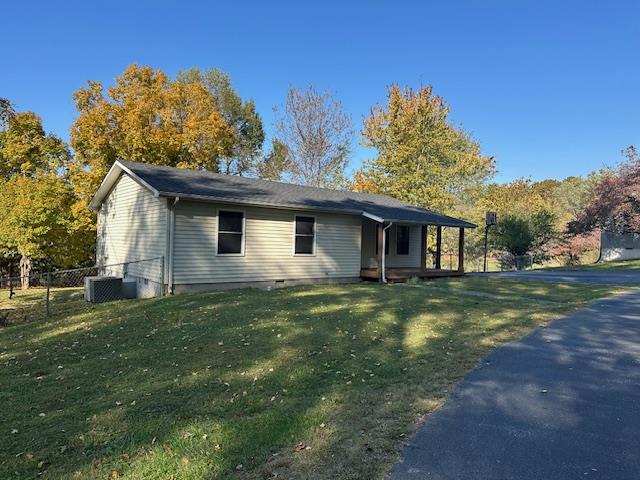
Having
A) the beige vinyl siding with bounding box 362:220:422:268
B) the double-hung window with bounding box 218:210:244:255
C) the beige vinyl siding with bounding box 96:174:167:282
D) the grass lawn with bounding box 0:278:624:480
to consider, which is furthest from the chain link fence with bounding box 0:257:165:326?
the beige vinyl siding with bounding box 362:220:422:268

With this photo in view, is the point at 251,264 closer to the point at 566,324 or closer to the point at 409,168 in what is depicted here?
the point at 566,324

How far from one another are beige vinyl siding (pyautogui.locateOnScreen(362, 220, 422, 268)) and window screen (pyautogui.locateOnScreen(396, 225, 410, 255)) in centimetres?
17

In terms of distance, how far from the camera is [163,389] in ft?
15.4

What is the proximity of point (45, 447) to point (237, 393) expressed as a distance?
163 cm

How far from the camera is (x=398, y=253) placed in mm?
18266

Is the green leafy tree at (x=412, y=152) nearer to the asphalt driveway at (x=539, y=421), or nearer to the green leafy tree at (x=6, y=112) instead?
the green leafy tree at (x=6, y=112)

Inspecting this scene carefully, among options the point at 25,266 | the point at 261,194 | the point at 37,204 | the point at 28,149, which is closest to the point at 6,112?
the point at 28,149

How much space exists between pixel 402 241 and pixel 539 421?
48.5 ft

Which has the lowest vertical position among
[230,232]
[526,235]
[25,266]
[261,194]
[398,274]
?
[25,266]

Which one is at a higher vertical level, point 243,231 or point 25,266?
point 243,231

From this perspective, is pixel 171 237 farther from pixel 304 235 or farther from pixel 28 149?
pixel 28 149

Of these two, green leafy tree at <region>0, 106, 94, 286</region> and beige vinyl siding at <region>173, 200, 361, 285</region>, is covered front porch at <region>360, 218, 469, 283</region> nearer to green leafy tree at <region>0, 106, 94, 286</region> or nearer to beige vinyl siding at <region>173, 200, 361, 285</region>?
beige vinyl siding at <region>173, 200, 361, 285</region>

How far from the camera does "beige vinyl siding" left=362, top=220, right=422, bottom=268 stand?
1738cm

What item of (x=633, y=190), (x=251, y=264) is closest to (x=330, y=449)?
(x=251, y=264)
